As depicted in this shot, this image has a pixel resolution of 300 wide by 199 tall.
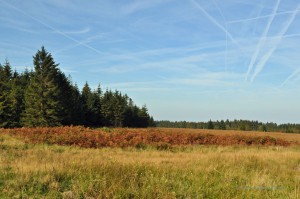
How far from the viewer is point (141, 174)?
23.0 ft

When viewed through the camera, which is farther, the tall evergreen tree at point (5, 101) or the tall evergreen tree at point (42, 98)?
the tall evergreen tree at point (42, 98)

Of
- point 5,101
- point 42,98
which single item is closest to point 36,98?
point 42,98

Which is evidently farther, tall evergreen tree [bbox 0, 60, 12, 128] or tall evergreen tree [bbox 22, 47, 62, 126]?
tall evergreen tree [bbox 22, 47, 62, 126]

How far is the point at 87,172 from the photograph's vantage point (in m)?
6.92

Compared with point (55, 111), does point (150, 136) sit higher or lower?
lower

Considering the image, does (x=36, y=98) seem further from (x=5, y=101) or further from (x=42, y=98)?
(x=5, y=101)

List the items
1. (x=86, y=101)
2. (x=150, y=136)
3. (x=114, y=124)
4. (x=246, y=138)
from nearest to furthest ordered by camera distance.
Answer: (x=150, y=136), (x=246, y=138), (x=86, y=101), (x=114, y=124)

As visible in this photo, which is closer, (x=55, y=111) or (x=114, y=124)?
(x=55, y=111)

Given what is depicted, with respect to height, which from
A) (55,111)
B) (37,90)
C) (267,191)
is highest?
(37,90)

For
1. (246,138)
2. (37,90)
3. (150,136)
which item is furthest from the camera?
(37,90)

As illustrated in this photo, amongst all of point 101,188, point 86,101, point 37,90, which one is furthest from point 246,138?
point 86,101

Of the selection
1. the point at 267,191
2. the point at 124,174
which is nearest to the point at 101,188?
the point at 124,174

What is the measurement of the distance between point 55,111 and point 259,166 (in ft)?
133

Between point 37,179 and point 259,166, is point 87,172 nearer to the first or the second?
point 37,179
